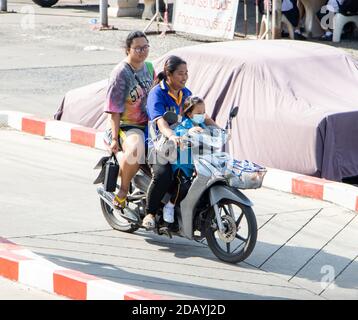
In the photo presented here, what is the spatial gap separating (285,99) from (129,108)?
101 inches

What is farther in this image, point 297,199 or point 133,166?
point 297,199

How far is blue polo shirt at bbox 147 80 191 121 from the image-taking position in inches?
313

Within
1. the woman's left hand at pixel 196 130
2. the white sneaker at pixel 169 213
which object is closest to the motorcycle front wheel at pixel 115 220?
the white sneaker at pixel 169 213

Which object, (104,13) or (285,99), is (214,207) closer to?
(285,99)

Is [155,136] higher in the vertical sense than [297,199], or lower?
higher

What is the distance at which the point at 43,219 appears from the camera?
8820 millimetres

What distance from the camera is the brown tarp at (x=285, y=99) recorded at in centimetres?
1005

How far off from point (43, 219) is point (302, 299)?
8.65 ft

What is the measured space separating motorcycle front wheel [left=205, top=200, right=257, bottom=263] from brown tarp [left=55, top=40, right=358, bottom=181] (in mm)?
2285

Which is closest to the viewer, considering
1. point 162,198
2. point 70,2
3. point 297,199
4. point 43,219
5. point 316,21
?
point 162,198

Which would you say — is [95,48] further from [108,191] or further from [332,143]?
[108,191]

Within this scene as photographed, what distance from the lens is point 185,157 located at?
7.87 meters

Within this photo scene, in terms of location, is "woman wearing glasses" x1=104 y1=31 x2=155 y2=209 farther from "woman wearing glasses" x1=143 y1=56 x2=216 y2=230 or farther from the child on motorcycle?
the child on motorcycle
